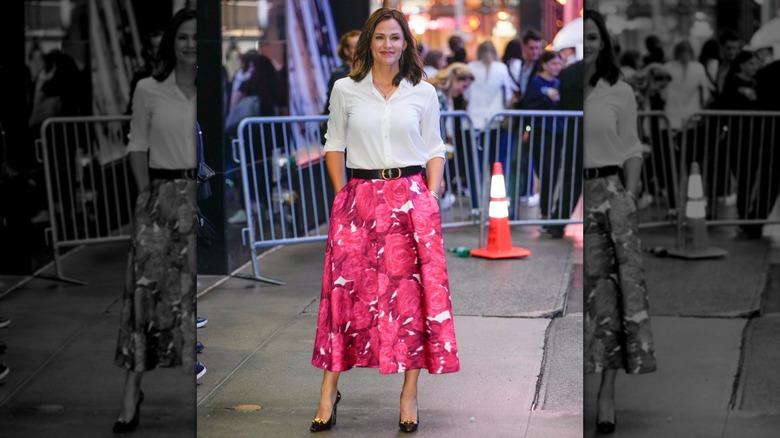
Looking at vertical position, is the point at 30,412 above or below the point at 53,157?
below

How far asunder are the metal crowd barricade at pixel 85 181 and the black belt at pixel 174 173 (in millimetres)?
128

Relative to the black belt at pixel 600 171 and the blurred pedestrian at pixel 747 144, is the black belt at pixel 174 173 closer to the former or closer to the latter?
the black belt at pixel 600 171

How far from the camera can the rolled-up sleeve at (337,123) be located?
3.68m

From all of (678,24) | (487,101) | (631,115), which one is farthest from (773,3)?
(487,101)

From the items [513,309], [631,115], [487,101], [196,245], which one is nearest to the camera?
[631,115]

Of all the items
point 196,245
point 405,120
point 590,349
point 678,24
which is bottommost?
point 590,349

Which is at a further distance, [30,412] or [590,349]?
[30,412]

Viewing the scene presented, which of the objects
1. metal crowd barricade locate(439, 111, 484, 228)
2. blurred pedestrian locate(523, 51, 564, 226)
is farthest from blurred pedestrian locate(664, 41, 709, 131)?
metal crowd barricade locate(439, 111, 484, 228)

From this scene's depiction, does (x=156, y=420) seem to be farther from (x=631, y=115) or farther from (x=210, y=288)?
(x=631, y=115)

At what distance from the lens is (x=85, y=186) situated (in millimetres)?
3754

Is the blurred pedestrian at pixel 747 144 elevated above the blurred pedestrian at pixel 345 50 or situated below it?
below

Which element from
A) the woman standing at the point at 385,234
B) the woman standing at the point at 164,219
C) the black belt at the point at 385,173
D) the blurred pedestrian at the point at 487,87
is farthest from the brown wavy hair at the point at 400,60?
the blurred pedestrian at the point at 487,87

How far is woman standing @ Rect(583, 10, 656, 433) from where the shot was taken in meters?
3.27

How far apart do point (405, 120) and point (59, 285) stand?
1284 millimetres
